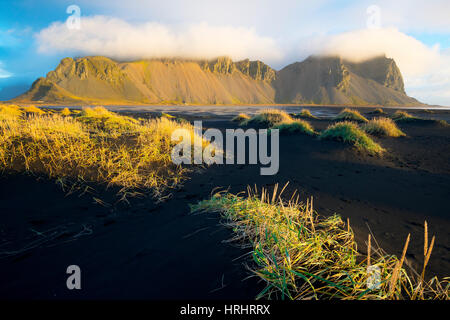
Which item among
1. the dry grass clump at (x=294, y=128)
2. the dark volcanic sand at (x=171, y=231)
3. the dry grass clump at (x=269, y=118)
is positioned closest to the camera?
the dark volcanic sand at (x=171, y=231)

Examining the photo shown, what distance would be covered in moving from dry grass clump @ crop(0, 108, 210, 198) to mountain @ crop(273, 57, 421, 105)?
520 ft

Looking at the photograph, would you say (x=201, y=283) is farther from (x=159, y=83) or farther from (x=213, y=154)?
(x=159, y=83)

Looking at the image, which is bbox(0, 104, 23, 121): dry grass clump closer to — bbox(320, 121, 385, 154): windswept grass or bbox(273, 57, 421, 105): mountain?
bbox(320, 121, 385, 154): windswept grass

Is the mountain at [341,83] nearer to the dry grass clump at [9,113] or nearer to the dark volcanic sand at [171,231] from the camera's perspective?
the dry grass clump at [9,113]

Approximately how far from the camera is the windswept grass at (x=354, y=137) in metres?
6.65

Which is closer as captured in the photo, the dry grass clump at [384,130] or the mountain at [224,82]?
the dry grass clump at [384,130]

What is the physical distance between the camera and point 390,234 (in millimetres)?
2303

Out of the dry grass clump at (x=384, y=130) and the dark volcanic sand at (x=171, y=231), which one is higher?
the dry grass clump at (x=384, y=130)

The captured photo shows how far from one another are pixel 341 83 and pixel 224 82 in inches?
3510

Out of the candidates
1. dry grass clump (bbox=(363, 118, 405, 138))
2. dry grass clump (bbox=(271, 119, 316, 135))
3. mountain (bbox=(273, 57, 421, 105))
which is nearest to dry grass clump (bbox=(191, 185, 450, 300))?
dry grass clump (bbox=(271, 119, 316, 135))

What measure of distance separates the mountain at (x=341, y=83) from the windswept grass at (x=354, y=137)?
501 ft

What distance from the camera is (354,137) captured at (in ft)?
23.5

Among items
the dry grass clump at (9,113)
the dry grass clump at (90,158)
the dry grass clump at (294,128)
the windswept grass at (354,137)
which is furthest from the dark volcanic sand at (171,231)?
the dry grass clump at (9,113)
